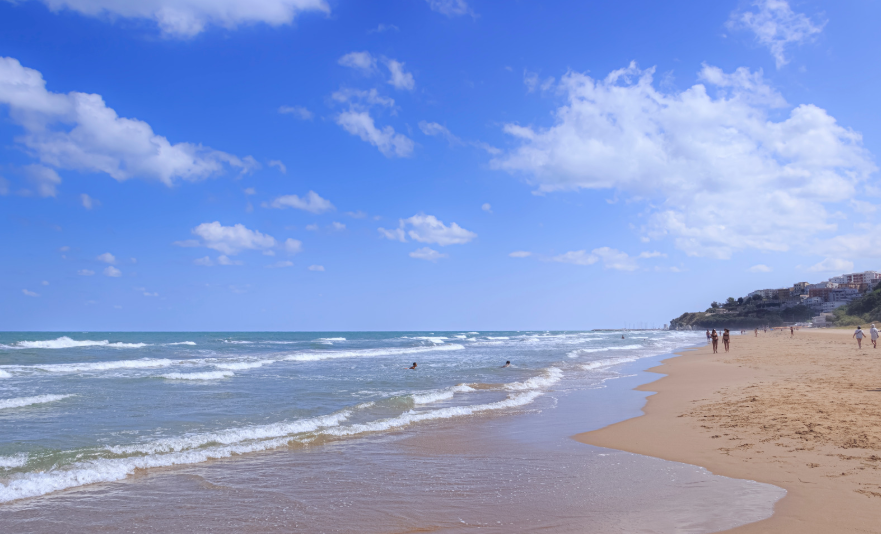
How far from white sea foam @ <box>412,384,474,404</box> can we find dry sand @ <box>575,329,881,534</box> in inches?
223

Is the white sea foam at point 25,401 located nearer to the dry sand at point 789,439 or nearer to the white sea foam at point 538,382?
the white sea foam at point 538,382

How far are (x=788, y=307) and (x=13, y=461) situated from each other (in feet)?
572

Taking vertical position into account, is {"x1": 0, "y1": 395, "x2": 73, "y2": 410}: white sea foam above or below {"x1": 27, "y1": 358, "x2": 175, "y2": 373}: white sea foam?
above

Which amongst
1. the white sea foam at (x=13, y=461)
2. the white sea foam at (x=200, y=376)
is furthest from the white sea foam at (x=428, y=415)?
the white sea foam at (x=200, y=376)

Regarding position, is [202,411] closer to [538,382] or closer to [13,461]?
[13,461]

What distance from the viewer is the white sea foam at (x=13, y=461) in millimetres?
7562

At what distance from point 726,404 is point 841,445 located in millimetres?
4787

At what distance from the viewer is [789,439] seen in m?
7.95

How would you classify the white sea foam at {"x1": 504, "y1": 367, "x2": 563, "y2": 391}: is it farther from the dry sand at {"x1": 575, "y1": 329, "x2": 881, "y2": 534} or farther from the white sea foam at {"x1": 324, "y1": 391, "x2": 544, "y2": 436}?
the dry sand at {"x1": 575, "y1": 329, "x2": 881, "y2": 534}

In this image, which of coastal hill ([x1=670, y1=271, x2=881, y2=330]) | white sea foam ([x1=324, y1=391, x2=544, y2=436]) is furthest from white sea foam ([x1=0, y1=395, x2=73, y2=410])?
coastal hill ([x1=670, y1=271, x2=881, y2=330])

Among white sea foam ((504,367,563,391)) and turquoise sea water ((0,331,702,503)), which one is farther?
white sea foam ((504,367,563,391))

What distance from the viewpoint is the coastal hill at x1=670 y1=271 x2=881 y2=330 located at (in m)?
126

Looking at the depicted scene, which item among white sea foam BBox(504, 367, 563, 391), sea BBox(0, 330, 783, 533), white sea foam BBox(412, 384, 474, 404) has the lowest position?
white sea foam BBox(504, 367, 563, 391)

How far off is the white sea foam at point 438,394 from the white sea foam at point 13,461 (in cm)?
843
